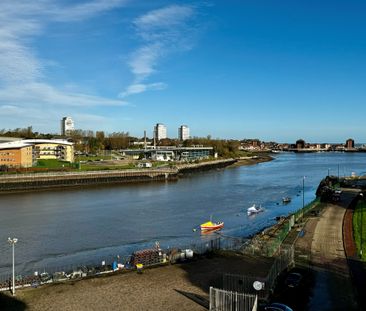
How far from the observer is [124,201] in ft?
120

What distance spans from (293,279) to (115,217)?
18.5 m

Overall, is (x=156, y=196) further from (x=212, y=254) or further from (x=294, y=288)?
(x=294, y=288)

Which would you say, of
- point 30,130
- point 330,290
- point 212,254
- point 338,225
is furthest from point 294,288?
point 30,130

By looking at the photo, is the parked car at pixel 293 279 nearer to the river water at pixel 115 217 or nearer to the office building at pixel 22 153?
the river water at pixel 115 217

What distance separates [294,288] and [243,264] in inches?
117

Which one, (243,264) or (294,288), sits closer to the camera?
(294,288)

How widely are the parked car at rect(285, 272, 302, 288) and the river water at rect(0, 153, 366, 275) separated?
30.5ft

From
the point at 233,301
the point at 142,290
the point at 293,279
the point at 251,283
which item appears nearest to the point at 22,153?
the point at 142,290

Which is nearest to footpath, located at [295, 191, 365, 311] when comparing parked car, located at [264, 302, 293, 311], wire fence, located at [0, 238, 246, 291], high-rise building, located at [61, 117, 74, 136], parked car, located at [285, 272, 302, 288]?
parked car, located at [285, 272, 302, 288]

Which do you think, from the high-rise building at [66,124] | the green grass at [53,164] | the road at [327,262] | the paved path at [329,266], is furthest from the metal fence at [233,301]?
the high-rise building at [66,124]

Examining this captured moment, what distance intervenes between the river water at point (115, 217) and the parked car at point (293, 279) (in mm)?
9292

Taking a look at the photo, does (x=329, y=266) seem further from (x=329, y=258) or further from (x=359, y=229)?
(x=359, y=229)

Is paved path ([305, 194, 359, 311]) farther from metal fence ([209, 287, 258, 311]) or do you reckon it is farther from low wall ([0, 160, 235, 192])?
low wall ([0, 160, 235, 192])

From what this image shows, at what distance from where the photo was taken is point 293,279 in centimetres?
1183
